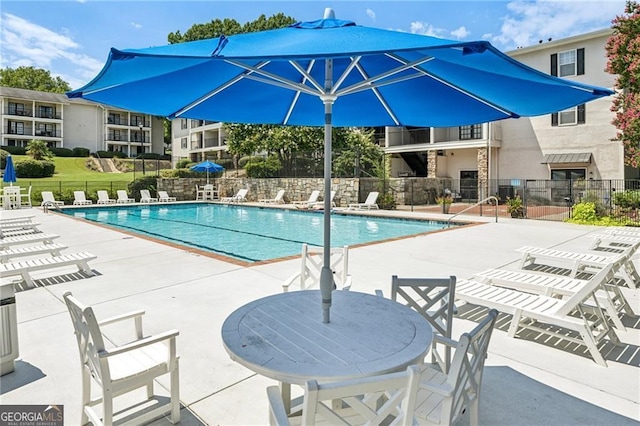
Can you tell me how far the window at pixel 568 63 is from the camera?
67.7 ft

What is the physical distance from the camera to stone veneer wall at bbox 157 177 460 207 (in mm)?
21438

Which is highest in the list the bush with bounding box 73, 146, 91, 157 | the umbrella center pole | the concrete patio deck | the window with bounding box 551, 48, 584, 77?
the window with bounding box 551, 48, 584, 77

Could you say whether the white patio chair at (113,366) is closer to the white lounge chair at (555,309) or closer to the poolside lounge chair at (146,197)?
the white lounge chair at (555,309)

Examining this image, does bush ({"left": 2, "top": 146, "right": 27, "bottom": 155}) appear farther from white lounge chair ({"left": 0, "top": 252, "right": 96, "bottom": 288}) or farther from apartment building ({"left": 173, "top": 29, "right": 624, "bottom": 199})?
white lounge chair ({"left": 0, "top": 252, "right": 96, "bottom": 288})

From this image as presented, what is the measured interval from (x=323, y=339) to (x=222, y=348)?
1.88m

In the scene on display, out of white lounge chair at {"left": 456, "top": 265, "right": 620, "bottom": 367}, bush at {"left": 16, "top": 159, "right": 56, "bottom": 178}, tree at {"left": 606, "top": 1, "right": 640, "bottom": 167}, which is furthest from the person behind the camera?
bush at {"left": 16, "top": 159, "right": 56, "bottom": 178}

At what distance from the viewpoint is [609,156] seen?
2003cm

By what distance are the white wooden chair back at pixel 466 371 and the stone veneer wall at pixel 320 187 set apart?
17.5 m

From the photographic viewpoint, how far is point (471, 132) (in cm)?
2431

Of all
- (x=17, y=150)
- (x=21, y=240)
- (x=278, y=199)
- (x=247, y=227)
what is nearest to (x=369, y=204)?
(x=278, y=199)

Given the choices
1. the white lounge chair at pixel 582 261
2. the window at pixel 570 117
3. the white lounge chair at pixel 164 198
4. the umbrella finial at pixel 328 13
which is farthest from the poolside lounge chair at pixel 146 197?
the window at pixel 570 117

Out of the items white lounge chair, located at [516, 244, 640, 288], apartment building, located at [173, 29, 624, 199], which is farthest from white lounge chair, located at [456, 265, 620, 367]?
apartment building, located at [173, 29, 624, 199]

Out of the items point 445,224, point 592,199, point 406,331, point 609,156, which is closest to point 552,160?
point 609,156

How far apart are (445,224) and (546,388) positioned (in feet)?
41.4
